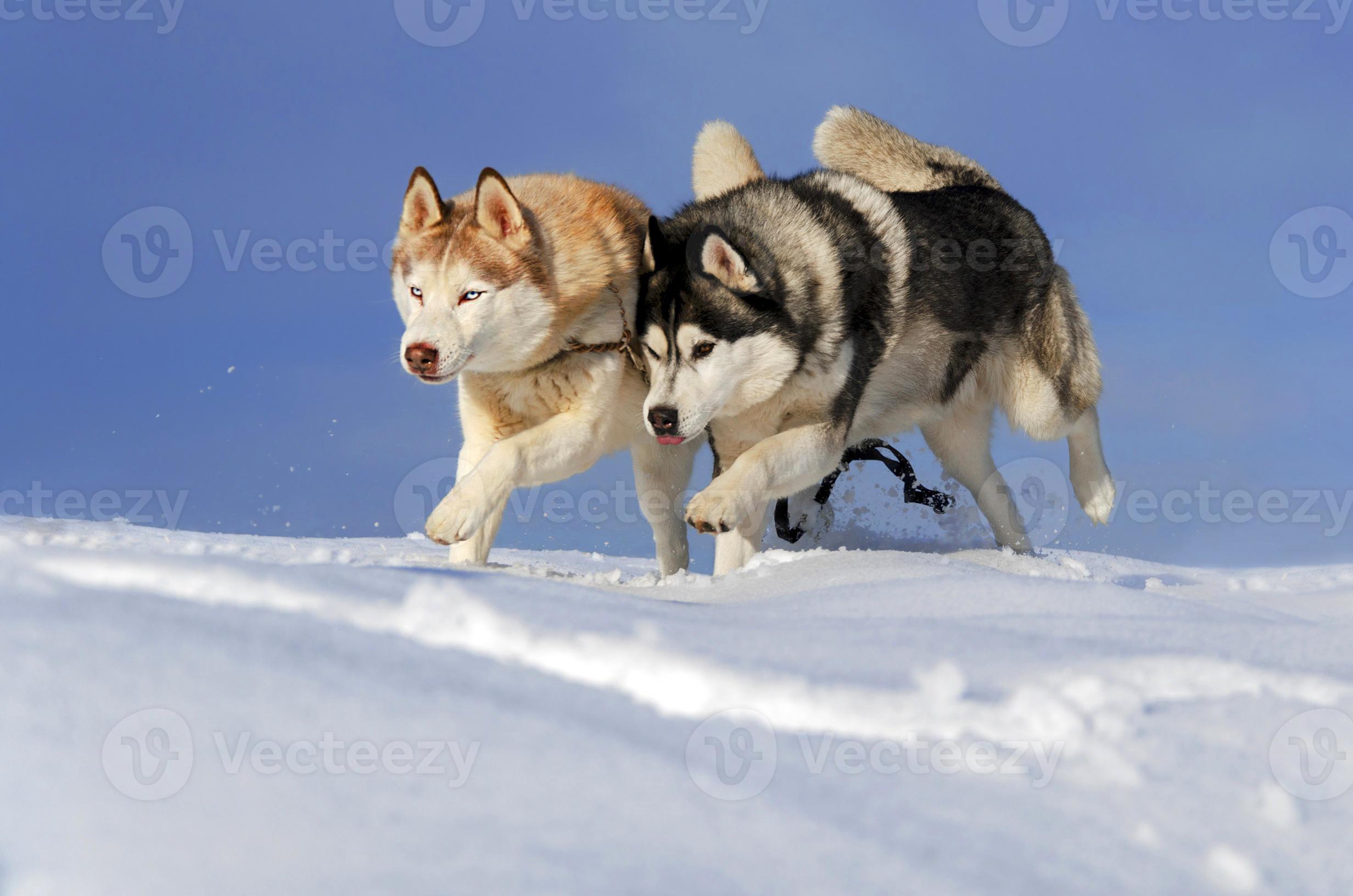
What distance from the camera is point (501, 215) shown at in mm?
4297

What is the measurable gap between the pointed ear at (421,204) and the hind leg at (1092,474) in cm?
405

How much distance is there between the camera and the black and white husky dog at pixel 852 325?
4.36m

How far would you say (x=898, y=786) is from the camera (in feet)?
6.60

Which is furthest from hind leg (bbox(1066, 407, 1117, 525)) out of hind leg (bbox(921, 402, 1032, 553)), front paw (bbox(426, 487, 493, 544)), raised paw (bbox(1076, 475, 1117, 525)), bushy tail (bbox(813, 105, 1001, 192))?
front paw (bbox(426, 487, 493, 544))

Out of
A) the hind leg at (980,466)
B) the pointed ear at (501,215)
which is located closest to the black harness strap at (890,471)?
the hind leg at (980,466)

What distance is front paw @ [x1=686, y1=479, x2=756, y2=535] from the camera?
4059 mm

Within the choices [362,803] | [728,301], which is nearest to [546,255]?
[728,301]

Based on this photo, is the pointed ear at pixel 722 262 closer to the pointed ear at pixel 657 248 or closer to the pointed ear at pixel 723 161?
the pointed ear at pixel 657 248

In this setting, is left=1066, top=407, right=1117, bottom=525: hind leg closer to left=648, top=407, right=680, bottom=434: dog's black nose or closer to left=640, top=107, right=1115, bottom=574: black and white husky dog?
left=640, top=107, right=1115, bottom=574: black and white husky dog

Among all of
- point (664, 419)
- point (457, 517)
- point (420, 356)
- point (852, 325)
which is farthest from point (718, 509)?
point (420, 356)

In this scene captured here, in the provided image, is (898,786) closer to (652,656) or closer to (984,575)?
(652,656)

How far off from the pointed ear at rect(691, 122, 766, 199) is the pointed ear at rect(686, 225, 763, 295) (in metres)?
1.41

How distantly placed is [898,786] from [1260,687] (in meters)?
1.05

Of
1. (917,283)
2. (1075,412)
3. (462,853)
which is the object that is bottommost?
(462,853)
